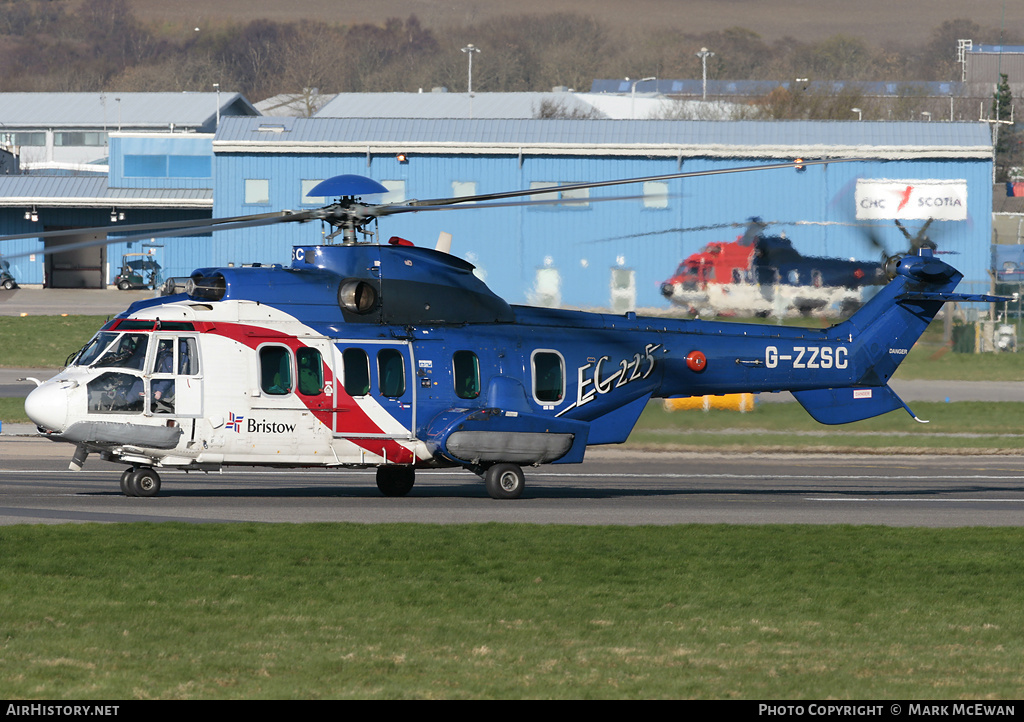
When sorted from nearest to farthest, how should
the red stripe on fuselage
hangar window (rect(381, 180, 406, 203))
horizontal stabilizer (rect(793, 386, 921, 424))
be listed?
1. the red stripe on fuselage
2. horizontal stabilizer (rect(793, 386, 921, 424))
3. hangar window (rect(381, 180, 406, 203))

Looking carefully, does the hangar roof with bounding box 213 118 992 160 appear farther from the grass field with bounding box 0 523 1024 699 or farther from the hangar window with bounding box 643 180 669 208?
the grass field with bounding box 0 523 1024 699

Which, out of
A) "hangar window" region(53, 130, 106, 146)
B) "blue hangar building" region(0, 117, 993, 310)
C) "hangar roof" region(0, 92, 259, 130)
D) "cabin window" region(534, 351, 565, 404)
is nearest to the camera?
"cabin window" region(534, 351, 565, 404)

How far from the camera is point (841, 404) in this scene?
2011cm

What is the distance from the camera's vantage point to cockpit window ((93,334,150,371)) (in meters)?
16.4

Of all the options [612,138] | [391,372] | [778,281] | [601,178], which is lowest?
[391,372]

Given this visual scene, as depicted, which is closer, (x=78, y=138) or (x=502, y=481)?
(x=502, y=481)

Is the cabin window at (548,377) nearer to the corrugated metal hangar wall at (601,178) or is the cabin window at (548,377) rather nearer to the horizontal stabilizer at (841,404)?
the horizontal stabilizer at (841,404)

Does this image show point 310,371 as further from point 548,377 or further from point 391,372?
point 548,377

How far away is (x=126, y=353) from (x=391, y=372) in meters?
3.51

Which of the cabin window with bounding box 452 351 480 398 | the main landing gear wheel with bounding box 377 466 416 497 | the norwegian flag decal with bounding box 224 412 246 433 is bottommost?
the main landing gear wheel with bounding box 377 466 416 497

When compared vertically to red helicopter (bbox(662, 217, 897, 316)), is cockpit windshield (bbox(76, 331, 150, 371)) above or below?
below

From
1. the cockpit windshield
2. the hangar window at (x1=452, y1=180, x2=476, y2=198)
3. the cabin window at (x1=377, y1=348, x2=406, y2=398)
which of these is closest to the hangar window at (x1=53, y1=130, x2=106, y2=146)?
the hangar window at (x1=452, y1=180, x2=476, y2=198)

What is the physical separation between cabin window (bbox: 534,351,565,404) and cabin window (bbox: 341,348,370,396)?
2542mm

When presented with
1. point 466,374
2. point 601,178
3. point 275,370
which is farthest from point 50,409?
point 601,178
